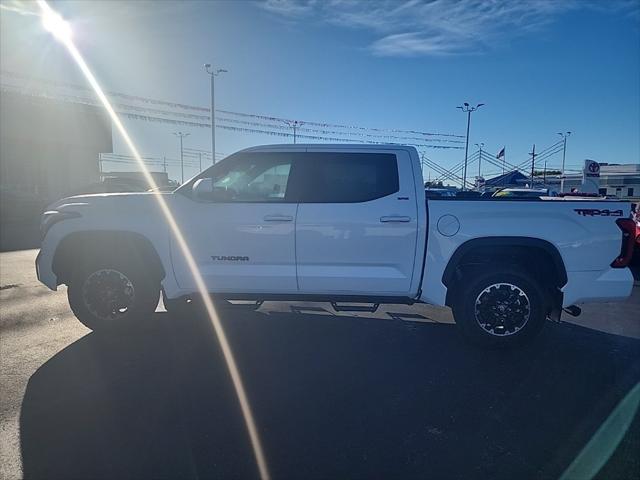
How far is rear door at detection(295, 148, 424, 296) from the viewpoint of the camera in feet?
14.5

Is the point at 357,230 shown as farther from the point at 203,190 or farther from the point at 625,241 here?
the point at 625,241

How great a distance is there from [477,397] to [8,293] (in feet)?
22.6

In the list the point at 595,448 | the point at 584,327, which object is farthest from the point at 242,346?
the point at 584,327

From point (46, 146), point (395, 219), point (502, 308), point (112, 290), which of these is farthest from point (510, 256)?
point (46, 146)

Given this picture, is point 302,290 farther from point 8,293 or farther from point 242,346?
point 8,293

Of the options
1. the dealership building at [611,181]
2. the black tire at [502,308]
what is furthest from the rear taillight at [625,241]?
the dealership building at [611,181]

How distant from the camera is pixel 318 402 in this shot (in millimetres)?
3498

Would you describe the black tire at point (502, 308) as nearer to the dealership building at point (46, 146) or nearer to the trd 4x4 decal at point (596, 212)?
the trd 4x4 decal at point (596, 212)

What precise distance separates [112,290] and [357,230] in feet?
8.82

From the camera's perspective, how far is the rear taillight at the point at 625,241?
423cm

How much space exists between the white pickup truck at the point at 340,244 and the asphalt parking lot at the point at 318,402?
51 centimetres

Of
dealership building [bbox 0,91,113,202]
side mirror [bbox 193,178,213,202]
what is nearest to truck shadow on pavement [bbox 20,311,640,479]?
side mirror [bbox 193,178,213,202]

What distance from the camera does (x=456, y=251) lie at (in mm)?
4402

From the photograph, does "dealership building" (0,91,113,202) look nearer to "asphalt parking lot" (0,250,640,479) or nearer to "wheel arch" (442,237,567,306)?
"asphalt parking lot" (0,250,640,479)
